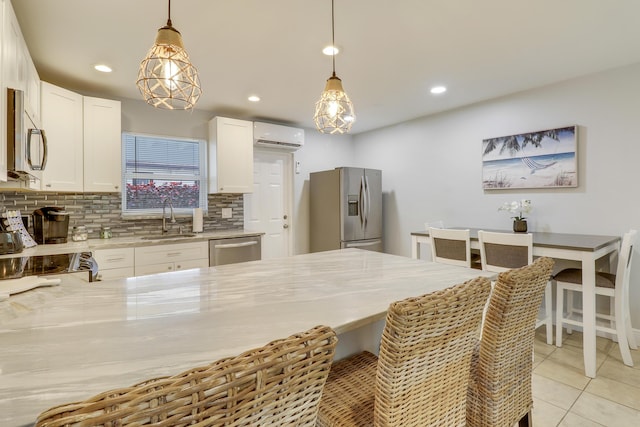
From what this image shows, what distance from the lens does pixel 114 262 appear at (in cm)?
288

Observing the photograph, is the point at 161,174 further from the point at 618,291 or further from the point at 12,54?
the point at 618,291

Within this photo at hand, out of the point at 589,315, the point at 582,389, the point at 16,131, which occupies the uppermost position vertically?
the point at 16,131

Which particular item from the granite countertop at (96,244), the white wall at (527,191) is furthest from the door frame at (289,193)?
the white wall at (527,191)

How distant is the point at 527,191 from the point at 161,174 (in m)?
4.13

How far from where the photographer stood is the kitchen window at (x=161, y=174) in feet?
11.6

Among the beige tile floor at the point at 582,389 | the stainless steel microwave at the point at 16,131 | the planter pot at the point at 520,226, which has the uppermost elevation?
the stainless steel microwave at the point at 16,131

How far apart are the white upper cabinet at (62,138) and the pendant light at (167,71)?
79.7 inches

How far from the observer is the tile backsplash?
2.88 m

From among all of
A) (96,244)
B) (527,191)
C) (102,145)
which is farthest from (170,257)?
(527,191)

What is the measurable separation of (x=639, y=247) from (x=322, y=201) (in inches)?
131

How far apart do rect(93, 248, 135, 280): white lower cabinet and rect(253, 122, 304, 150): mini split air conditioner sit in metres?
2.04

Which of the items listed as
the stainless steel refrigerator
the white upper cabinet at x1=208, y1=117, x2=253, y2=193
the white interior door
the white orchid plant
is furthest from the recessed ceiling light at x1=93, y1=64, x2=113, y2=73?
the white orchid plant

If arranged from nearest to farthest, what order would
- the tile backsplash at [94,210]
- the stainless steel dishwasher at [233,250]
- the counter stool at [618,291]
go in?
the counter stool at [618,291] < the tile backsplash at [94,210] < the stainless steel dishwasher at [233,250]

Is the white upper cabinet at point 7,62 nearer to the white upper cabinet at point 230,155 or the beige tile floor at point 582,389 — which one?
the white upper cabinet at point 230,155
